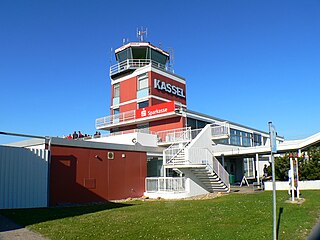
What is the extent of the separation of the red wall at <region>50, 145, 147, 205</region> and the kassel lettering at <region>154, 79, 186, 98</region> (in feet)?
41.1

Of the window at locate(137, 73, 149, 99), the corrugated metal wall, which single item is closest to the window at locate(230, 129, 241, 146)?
the window at locate(137, 73, 149, 99)

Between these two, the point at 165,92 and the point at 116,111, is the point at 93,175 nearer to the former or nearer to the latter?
the point at 165,92

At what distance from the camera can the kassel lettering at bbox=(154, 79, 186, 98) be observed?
1301 inches

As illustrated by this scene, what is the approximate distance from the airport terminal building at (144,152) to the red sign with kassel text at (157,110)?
3.7 inches

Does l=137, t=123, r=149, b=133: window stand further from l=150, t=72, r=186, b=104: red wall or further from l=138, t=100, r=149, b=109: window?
l=150, t=72, r=186, b=104: red wall

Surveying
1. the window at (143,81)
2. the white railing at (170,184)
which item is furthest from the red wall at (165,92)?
the white railing at (170,184)

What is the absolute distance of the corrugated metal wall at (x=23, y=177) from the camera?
48.4 ft

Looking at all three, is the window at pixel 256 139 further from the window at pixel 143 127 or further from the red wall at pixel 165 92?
the window at pixel 143 127

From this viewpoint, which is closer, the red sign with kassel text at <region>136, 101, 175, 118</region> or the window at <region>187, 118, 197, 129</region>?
the red sign with kassel text at <region>136, 101, 175, 118</region>

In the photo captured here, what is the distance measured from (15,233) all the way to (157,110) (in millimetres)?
20441

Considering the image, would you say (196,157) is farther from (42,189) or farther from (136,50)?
(136,50)

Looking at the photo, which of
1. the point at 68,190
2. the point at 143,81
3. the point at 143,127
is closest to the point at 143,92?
the point at 143,81

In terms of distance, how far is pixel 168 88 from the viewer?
3456 centimetres

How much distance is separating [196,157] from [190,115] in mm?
8672
